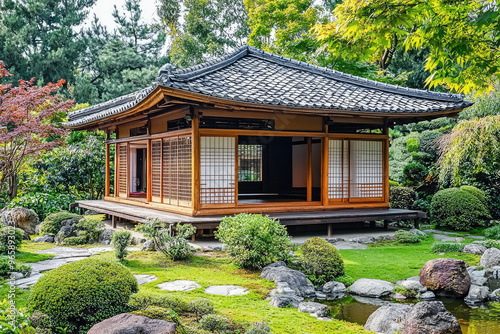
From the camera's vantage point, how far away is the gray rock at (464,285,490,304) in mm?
6691

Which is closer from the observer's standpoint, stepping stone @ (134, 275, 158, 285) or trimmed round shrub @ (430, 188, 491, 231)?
stepping stone @ (134, 275, 158, 285)

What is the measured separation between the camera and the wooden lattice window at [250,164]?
17.0m

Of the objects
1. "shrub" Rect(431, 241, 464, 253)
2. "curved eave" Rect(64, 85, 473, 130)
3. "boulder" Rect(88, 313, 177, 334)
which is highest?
"curved eave" Rect(64, 85, 473, 130)

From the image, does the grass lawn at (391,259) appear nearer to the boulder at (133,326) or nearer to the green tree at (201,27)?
the boulder at (133,326)

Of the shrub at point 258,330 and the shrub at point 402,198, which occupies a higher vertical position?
the shrub at point 402,198

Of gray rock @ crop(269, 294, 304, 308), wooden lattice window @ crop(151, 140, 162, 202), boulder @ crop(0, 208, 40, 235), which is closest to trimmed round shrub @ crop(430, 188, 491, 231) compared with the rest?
wooden lattice window @ crop(151, 140, 162, 202)

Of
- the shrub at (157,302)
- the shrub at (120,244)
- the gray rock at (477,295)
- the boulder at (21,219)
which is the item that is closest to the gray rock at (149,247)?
the shrub at (120,244)

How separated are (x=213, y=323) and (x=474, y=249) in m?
7.22

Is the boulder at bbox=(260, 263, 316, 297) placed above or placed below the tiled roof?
below

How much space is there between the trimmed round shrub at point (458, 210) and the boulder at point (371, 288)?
7111 millimetres

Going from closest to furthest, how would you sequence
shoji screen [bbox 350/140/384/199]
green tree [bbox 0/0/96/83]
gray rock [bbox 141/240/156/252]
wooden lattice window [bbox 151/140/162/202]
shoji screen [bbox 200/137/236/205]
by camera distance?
gray rock [bbox 141/240/156/252] < shoji screen [bbox 200/137/236/205] < shoji screen [bbox 350/140/384/199] < wooden lattice window [bbox 151/140/162/202] < green tree [bbox 0/0/96/83]

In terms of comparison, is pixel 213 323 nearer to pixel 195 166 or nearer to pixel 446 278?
pixel 446 278

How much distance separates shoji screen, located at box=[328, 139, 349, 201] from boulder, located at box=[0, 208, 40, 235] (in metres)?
8.40

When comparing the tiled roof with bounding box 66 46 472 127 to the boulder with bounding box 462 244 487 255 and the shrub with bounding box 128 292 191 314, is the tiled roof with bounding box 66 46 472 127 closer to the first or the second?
the boulder with bounding box 462 244 487 255
